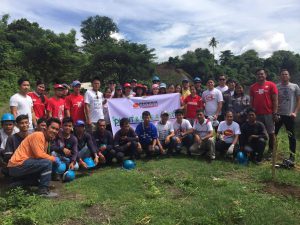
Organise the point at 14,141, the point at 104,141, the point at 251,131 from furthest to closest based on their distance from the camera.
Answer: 1. the point at 251,131
2. the point at 104,141
3. the point at 14,141

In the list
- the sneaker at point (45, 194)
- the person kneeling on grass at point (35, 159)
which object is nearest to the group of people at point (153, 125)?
the person kneeling on grass at point (35, 159)

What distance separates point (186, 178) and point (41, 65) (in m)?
30.2

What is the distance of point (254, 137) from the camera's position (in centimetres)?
898

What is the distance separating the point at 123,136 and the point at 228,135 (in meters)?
2.86

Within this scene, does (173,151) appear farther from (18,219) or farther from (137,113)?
(18,219)

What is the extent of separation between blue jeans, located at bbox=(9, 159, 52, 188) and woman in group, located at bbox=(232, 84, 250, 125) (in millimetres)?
5485

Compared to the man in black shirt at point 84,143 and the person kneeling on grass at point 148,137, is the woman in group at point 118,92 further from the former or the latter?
the man in black shirt at point 84,143

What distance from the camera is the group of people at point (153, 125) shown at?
7.82 metres

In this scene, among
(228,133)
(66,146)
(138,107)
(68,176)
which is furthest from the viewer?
(138,107)

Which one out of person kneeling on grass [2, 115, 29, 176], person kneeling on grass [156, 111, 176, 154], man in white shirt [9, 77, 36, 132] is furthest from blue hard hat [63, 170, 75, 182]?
person kneeling on grass [156, 111, 176, 154]

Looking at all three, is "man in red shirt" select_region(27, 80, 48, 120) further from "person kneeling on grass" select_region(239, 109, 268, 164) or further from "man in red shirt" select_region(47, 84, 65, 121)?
"person kneeling on grass" select_region(239, 109, 268, 164)

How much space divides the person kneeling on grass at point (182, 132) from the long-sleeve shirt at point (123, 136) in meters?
1.28

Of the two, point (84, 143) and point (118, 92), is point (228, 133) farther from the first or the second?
point (84, 143)

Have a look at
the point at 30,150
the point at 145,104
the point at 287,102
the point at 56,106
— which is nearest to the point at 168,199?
the point at 30,150
